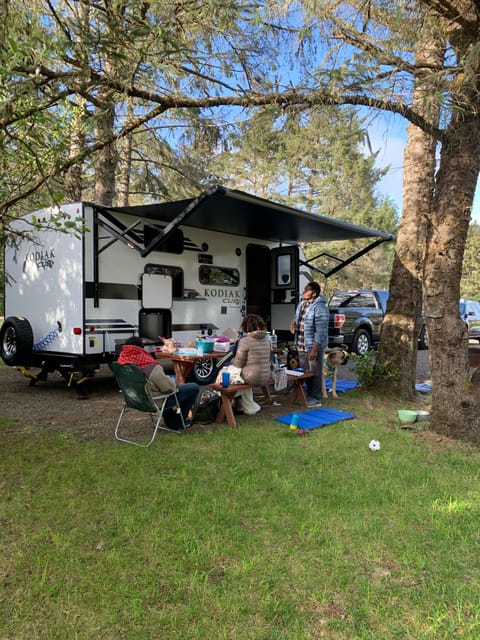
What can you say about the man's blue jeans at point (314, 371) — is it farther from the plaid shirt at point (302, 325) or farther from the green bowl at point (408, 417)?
the green bowl at point (408, 417)

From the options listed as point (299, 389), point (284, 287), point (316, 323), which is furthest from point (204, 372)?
point (284, 287)

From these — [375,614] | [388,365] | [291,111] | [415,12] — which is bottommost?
[375,614]

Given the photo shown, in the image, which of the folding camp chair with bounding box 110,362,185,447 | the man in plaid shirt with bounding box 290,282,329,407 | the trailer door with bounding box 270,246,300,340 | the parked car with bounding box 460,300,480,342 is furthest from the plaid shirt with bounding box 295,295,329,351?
the parked car with bounding box 460,300,480,342

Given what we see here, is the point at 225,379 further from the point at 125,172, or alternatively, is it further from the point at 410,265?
the point at 125,172

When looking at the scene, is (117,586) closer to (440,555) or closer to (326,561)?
(326,561)

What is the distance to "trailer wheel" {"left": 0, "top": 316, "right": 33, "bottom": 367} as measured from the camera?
6641mm

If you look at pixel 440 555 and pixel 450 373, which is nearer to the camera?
pixel 440 555

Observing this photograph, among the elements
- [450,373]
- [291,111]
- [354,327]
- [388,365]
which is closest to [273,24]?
[291,111]

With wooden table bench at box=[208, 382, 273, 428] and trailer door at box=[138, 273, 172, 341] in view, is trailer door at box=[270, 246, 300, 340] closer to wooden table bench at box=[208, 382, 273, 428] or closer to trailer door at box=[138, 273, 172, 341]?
trailer door at box=[138, 273, 172, 341]

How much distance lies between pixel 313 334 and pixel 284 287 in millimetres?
3687

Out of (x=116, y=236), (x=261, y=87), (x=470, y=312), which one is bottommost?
(x=470, y=312)

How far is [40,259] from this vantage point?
22.5 feet

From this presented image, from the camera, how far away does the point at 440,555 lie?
2551mm

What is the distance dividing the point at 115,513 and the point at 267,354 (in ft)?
8.90
